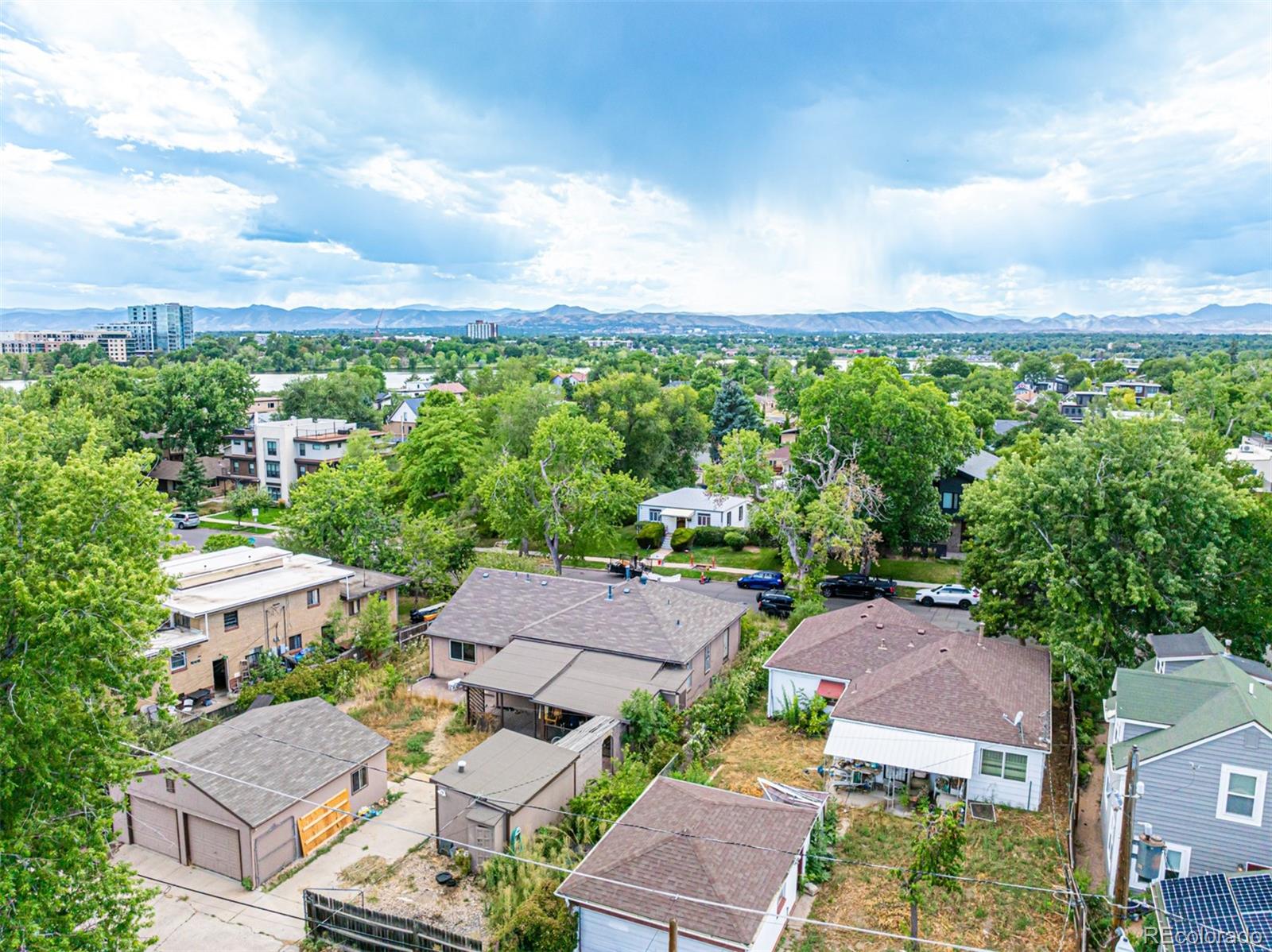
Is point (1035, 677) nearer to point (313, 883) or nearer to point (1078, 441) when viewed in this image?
point (1078, 441)

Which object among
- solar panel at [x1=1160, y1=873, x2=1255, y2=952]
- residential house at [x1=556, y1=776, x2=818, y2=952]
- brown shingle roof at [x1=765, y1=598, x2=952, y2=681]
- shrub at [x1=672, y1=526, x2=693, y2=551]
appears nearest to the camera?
solar panel at [x1=1160, y1=873, x2=1255, y2=952]

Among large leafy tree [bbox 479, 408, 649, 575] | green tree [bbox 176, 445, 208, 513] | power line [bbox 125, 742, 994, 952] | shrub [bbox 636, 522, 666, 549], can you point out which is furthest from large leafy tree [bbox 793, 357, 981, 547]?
green tree [bbox 176, 445, 208, 513]

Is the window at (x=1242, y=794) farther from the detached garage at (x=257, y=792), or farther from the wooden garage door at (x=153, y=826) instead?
the wooden garage door at (x=153, y=826)

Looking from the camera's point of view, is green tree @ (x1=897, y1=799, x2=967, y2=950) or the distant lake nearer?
green tree @ (x1=897, y1=799, x2=967, y2=950)

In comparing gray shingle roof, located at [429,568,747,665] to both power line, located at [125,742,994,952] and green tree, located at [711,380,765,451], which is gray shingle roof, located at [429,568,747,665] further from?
green tree, located at [711,380,765,451]

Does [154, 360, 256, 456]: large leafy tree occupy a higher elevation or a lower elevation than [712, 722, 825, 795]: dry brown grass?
higher

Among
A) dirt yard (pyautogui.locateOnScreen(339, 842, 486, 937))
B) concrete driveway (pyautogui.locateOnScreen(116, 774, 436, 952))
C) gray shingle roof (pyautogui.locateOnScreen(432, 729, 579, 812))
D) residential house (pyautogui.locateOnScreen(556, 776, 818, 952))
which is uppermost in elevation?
→ residential house (pyautogui.locateOnScreen(556, 776, 818, 952))

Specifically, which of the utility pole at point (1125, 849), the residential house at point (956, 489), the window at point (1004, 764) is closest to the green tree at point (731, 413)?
the residential house at point (956, 489)

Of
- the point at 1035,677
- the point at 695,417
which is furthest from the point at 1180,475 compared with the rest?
the point at 695,417
